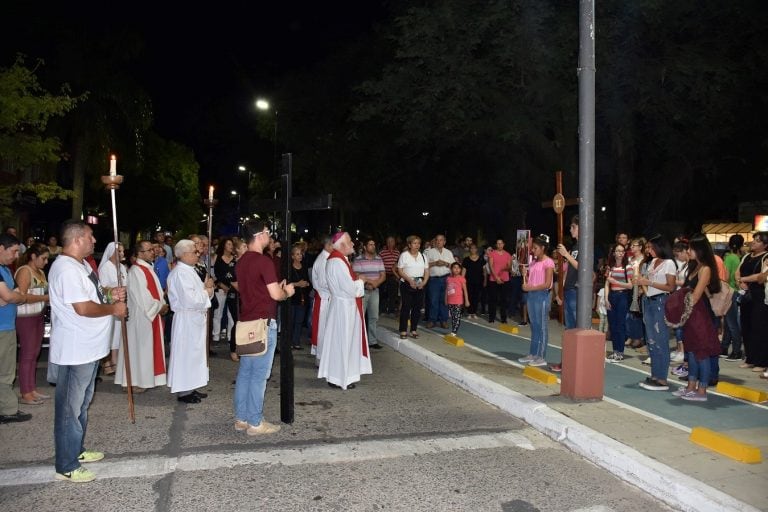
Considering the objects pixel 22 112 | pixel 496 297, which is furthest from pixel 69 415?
pixel 22 112

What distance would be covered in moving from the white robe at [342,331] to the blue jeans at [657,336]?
11.5 feet

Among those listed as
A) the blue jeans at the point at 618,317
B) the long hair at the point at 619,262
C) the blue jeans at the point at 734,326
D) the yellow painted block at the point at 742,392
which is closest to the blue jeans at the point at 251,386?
the yellow painted block at the point at 742,392

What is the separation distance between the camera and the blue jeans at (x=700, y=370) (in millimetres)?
7141

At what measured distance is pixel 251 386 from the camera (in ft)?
20.0

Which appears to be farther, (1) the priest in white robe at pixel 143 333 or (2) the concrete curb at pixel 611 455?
(1) the priest in white robe at pixel 143 333

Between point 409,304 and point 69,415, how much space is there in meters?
7.58

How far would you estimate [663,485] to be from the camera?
4.79 meters

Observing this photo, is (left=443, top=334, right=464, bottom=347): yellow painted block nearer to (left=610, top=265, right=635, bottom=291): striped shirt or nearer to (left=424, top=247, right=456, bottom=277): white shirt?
(left=424, top=247, right=456, bottom=277): white shirt

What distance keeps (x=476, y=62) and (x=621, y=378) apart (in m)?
11.0

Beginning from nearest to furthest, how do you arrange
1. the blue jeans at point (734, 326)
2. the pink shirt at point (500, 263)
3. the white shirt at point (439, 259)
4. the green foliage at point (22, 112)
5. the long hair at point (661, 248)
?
1. the long hair at point (661, 248)
2. the blue jeans at point (734, 326)
3. the white shirt at point (439, 259)
4. the pink shirt at point (500, 263)
5. the green foliage at point (22, 112)

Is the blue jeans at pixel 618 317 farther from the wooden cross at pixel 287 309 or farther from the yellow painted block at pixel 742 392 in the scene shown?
the wooden cross at pixel 287 309

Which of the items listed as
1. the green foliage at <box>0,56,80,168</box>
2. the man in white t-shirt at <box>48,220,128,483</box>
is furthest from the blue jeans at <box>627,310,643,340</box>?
the green foliage at <box>0,56,80,168</box>

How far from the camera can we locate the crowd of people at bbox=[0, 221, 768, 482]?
16.6 ft

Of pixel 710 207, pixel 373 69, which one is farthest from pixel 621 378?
pixel 710 207
